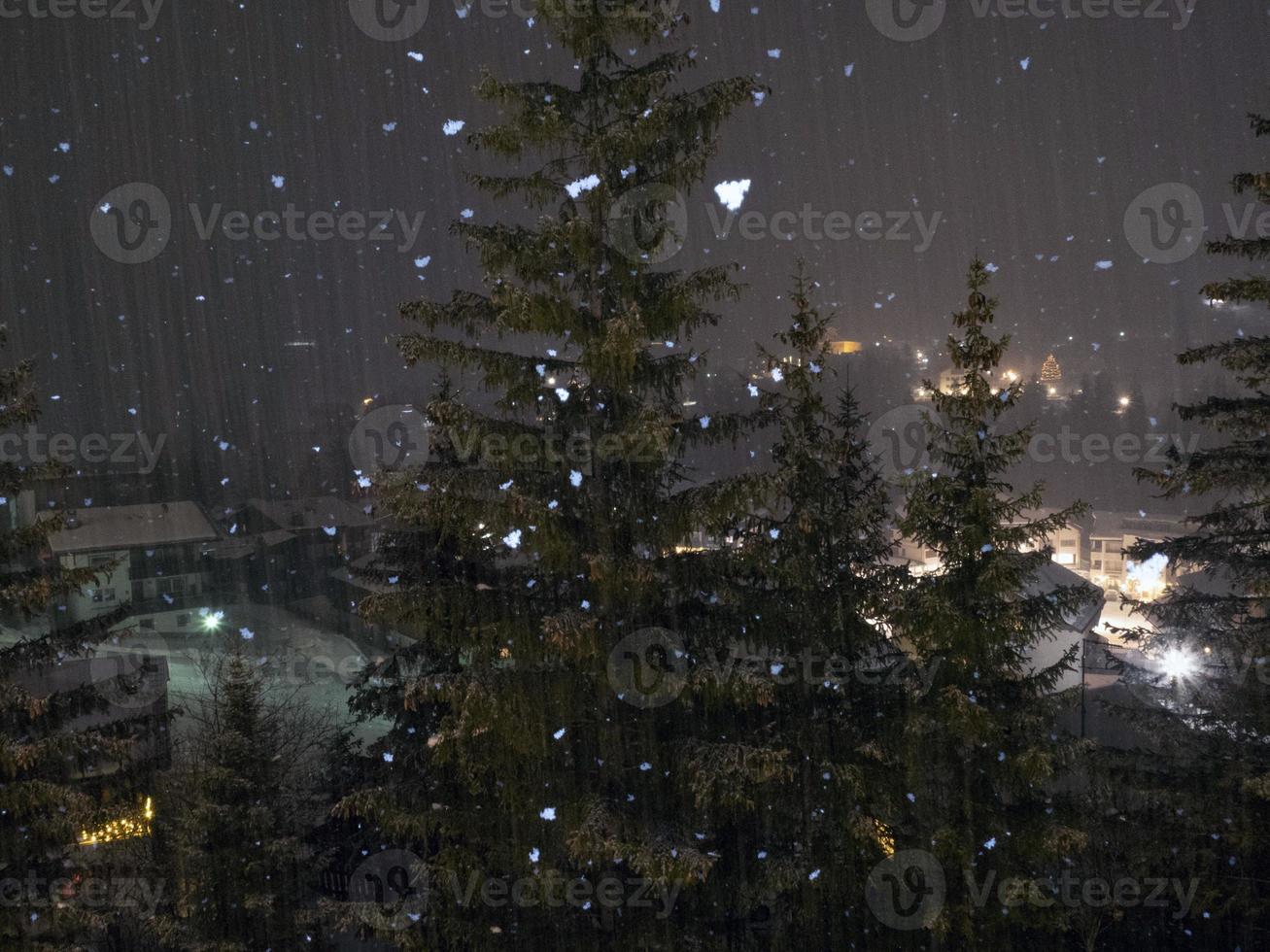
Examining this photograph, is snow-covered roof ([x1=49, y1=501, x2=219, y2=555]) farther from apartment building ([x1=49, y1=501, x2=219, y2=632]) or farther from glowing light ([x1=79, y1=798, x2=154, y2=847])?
glowing light ([x1=79, y1=798, x2=154, y2=847])

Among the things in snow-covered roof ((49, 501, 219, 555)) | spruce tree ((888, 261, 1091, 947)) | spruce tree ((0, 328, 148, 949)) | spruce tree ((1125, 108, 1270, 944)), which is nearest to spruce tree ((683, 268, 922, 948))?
spruce tree ((888, 261, 1091, 947))

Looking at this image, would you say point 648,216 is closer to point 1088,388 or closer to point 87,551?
point 87,551

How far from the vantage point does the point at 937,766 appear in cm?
899

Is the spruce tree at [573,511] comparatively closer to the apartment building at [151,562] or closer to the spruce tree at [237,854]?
the spruce tree at [237,854]

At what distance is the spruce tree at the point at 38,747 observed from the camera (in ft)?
27.3

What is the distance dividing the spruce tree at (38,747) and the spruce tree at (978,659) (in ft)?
28.2

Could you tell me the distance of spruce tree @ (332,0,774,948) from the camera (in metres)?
7.12

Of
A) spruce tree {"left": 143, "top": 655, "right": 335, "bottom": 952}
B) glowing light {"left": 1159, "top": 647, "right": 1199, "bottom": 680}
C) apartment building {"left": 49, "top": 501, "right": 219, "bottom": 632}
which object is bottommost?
spruce tree {"left": 143, "top": 655, "right": 335, "bottom": 952}

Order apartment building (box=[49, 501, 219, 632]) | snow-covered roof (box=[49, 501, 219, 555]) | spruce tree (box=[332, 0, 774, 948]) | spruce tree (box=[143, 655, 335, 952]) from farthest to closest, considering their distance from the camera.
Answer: apartment building (box=[49, 501, 219, 632]) → snow-covered roof (box=[49, 501, 219, 555]) → spruce tree (box=[143, 655, 335, 952]) → spruce tree (box=[332, 0, 774, 948])

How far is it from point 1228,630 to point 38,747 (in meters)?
12.6

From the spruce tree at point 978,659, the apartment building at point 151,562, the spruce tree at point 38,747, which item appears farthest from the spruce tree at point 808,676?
the apartment building at point 151,562

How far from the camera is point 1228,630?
30.0 ft

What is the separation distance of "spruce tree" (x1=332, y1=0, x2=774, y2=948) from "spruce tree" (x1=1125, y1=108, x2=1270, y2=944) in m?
5.52

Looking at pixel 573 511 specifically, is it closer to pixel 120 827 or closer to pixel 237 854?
pixel 237 854
